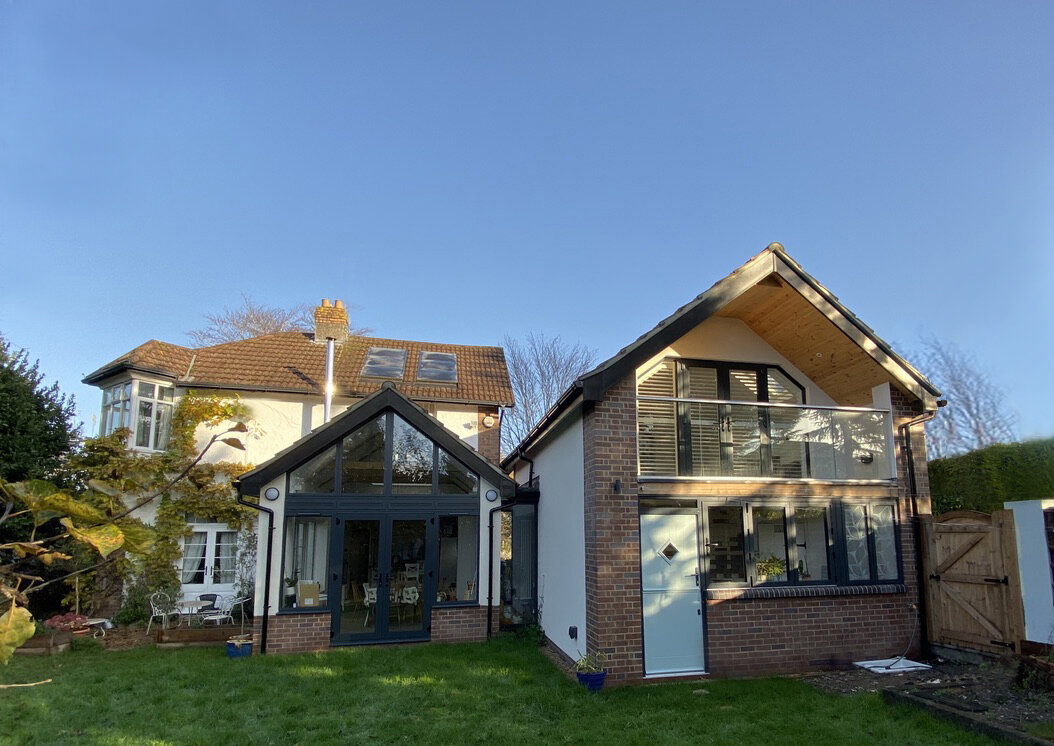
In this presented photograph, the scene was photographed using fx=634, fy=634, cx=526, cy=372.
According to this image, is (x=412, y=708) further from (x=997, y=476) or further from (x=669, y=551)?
(x=997, y=476)

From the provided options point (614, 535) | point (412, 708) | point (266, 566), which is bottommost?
point (412, 708)

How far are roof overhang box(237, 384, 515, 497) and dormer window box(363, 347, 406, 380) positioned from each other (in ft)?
17.4

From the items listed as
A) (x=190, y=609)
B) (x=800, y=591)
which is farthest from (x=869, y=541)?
(x=190, y=609)

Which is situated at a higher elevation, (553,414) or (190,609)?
(553,414)

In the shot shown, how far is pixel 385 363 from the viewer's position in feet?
59.8

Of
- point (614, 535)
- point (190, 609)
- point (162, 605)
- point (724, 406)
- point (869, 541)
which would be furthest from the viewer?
point (190, 609)

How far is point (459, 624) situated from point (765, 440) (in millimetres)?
6491

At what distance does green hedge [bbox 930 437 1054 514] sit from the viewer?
1156 centimetres

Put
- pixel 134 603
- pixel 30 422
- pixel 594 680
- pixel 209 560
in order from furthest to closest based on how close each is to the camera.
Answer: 1. pixel 209 560
2. pixel 30 422
3. pixel 134 603
4. pixel 594 680

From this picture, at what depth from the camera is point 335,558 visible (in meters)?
11.6

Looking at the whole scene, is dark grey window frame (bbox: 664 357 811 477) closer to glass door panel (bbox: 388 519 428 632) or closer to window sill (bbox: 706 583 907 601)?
window sill (bbox: 706 583 907 601)

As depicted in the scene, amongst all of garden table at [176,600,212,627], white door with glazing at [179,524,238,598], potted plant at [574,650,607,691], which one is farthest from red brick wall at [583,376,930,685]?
white door with glazing at [179,524,238,598]

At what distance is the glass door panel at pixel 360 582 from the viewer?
453 inches

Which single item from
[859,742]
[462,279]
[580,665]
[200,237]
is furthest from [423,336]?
[859,742]
